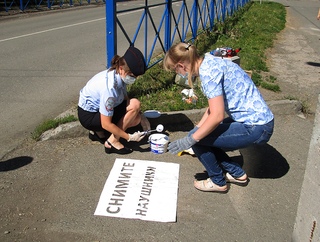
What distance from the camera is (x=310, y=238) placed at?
1.92 m

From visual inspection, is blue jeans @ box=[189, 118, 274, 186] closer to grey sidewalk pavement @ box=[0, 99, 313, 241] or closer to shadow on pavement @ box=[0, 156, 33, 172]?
grey sidewalk pavement @ box=[0, 99, 313, 241]

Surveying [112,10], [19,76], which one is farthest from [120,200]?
[19,76]

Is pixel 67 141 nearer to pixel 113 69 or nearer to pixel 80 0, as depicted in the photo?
pixel 113 69

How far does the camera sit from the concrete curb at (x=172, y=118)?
12.7 ft

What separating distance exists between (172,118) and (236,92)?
5.00ft

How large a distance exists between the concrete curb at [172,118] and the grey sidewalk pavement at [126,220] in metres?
0.01

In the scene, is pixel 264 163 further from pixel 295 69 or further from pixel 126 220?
pixel 295 69

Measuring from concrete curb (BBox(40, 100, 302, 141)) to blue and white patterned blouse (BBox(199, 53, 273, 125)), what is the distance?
1396mm

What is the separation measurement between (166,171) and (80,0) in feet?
58.2

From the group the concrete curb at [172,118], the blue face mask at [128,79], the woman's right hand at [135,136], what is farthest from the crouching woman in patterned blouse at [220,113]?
the concrete curb at [172,118]

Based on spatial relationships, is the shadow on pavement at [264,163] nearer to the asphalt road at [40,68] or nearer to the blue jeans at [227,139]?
the blue jeans at [227,139]

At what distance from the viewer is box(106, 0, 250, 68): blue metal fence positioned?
4.28 meters

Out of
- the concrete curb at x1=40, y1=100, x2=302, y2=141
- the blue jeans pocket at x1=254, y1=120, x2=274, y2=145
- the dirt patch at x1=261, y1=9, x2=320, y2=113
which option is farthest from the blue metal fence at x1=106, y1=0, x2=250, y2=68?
the blue jeans pocket at x1=254, y1=120, x2=274, y2=145

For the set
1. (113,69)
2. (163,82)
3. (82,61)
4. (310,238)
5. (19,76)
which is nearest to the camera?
(310,238)
